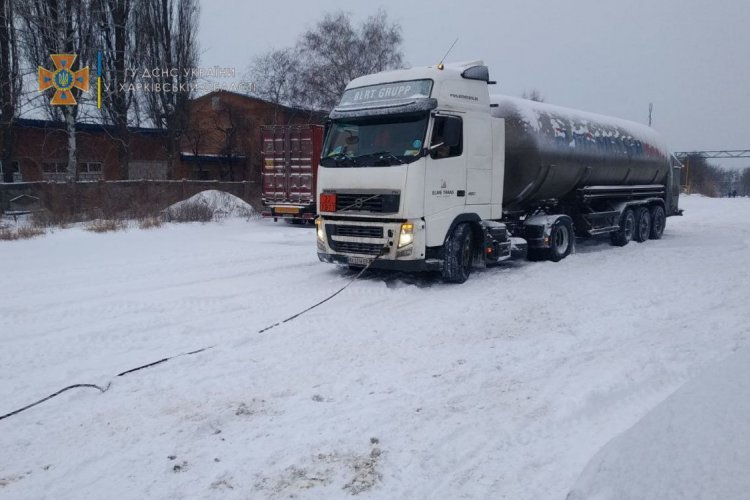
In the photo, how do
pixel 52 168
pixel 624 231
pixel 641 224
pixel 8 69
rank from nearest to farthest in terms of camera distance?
pixel 624 231 < pixel 641 224 < pixel 8 69 < pixel 52 168

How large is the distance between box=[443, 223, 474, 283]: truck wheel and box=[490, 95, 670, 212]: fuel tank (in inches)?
78.1

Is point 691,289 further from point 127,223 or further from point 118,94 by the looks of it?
point 118,94

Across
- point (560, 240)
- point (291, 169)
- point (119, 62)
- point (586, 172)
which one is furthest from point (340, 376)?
point (119, 62)

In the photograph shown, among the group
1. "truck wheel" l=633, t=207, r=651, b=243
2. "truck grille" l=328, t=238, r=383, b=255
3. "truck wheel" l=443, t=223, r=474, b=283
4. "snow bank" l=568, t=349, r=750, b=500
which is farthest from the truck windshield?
"truck wheel" l=633, t=207, r=651, b=243

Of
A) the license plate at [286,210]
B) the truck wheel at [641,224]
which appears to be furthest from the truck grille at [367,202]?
the license plate at [286,210]

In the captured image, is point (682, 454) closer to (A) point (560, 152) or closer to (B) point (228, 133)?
(A) point (560, 152)

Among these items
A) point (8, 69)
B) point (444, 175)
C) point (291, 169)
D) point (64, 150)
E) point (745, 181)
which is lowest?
point (444, 175)

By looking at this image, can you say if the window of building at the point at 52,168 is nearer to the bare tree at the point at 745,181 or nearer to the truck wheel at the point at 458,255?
the truck wheel at the point at 458,255

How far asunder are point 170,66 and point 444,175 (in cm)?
2816

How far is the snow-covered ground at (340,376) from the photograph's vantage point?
141 inches

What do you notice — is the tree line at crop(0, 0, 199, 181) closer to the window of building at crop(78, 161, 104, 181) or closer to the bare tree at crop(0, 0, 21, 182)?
the bare tree at crop(0, 0, 21, 182)

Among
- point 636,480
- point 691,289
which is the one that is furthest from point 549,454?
point 691,289

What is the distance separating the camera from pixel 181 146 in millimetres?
39938

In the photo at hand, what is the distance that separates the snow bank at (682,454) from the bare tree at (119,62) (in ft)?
97.1
